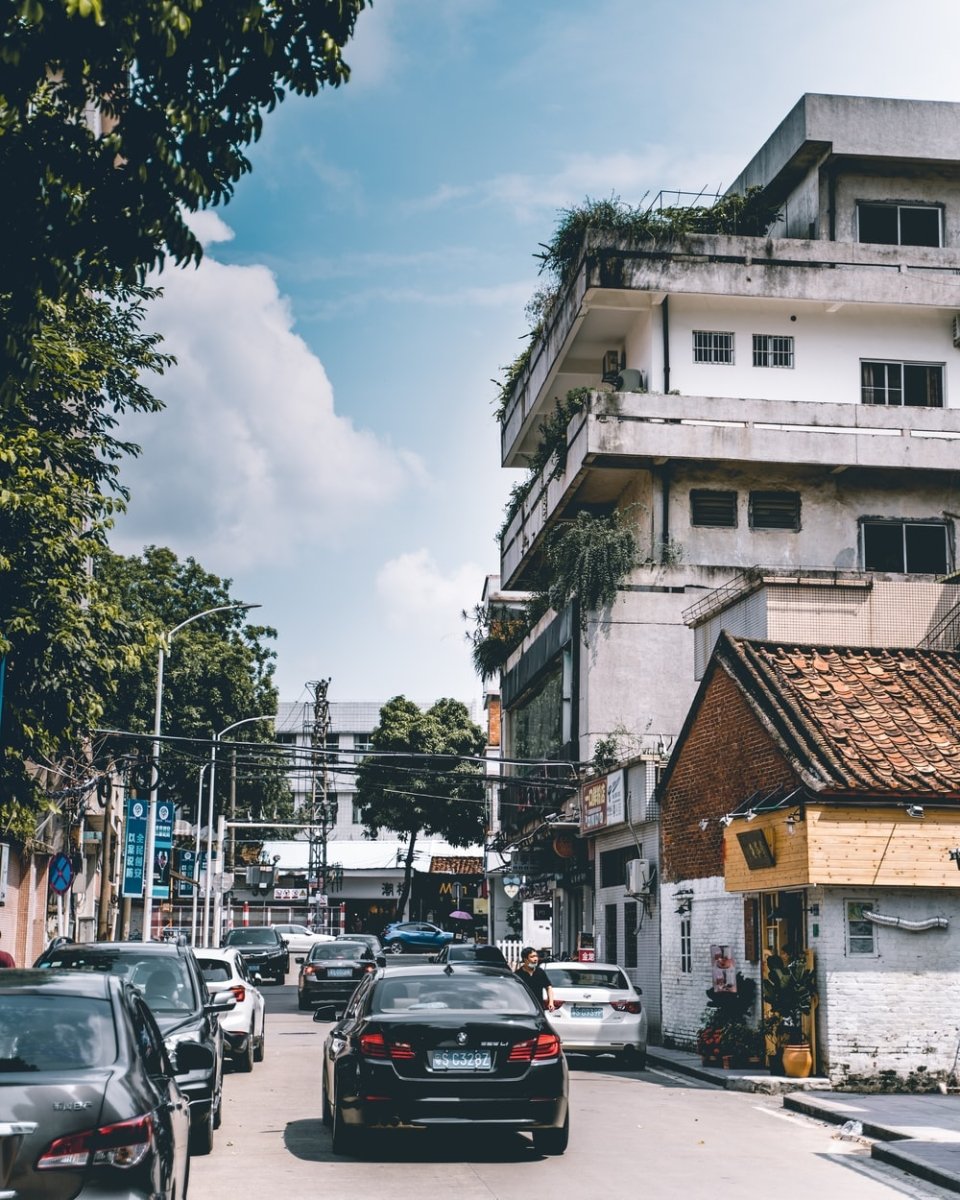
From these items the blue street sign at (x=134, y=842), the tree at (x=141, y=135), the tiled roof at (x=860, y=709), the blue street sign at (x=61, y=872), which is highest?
the tree at (x=141, y=135)

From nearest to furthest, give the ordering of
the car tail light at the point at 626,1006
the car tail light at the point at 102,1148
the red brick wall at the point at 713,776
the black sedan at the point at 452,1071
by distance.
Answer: the car tail light at the point at 102,1148
the black sedan at the point at 452,1071
the car tail light at the point at 626,1006
the red brick wall at the point at 713,776

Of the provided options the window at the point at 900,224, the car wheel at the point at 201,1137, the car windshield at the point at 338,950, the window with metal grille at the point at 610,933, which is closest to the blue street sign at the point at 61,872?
the car windshield at the point at 338,950

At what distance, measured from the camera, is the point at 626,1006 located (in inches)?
896

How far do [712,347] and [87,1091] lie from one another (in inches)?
1369

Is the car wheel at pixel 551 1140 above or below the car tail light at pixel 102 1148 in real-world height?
below

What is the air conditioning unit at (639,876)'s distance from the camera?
97.6 ft

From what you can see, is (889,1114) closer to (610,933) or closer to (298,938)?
(610,933)

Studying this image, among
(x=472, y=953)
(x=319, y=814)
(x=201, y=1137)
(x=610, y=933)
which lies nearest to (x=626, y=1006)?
(x=201, y=1137)

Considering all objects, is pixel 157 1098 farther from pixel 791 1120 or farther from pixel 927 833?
pixel 927 833

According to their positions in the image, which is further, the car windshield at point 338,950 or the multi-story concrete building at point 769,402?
the multi-story concrete building at point 769,402

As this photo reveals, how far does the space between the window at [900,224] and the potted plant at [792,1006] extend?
2607 cm

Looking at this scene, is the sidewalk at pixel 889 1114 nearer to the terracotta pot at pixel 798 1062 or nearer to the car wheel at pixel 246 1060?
the terracotta pot at pixel 798 1062

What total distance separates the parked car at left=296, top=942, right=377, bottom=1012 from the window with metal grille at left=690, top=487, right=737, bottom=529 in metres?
13.2

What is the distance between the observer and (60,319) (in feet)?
57.4
